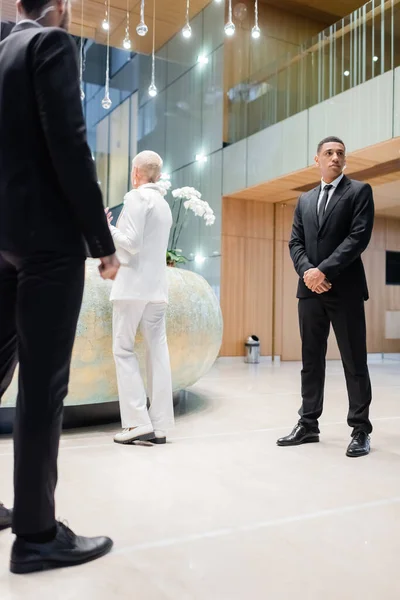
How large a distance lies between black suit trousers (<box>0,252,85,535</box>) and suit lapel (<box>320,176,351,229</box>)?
1.76 m

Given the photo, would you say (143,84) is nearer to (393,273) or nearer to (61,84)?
(393,273)

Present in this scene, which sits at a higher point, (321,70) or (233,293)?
(321,70)

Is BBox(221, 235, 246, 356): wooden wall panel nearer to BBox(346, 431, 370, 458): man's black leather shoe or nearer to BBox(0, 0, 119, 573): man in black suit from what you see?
BBox(346, 431, 370, 458): man's black leather shoe

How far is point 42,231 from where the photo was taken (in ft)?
4.26

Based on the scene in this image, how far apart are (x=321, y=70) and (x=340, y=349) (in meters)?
5.46

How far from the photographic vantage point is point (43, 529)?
1372 mm

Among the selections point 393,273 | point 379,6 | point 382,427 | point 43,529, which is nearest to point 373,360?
point 393,273

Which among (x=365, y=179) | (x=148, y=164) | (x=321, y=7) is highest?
(x=321, y=7)

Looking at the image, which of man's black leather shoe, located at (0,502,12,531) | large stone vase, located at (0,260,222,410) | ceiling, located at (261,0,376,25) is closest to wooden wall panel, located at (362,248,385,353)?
ceiling, located at (261,0,376,25)

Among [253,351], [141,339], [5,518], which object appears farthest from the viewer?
[253,351]

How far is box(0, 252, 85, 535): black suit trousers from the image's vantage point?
4.34ft

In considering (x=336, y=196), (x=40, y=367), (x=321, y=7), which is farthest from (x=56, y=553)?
(x=321, y=7)

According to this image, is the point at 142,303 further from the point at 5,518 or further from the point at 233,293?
the point at 233,293

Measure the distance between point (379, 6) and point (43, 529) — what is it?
6.76m
